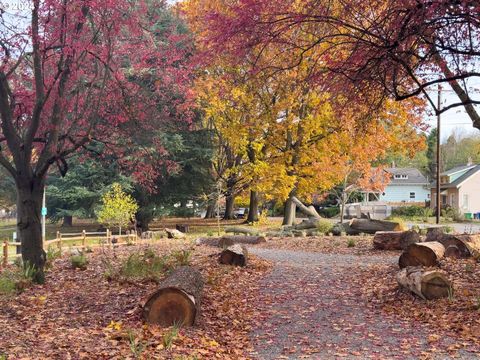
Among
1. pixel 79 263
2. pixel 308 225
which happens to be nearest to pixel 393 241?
pixel 308 225

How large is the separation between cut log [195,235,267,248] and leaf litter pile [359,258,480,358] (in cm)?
653

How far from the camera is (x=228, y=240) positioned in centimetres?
1546

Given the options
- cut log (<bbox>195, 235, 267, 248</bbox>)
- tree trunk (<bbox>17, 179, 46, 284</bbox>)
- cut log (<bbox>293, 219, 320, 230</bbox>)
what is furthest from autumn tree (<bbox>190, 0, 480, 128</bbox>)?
cut log (<bbox>293, 219, 320, 230</bbox>)

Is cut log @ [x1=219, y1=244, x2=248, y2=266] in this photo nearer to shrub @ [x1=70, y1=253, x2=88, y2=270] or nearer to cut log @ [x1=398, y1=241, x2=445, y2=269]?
shrub @ [x1=70, y1=253, x2=88, y2=270]

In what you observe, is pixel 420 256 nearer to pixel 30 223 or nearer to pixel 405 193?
pixel 30 223

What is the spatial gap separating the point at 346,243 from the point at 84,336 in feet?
38.8

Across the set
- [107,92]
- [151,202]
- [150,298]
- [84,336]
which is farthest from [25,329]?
[151,202]

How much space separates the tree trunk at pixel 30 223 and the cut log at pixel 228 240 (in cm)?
753

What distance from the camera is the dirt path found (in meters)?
5.31

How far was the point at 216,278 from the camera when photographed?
30.2 ft

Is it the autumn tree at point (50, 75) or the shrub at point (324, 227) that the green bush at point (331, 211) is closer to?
the shrub at point (324, 227)

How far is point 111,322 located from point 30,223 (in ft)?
11.1

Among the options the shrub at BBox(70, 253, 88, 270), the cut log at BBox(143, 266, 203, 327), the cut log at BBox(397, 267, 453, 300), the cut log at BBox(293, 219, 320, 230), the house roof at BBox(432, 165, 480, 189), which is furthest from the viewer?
the house roof at BBox(432, 165, 480, 189)

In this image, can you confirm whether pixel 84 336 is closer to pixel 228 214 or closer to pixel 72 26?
pixel 72 26
